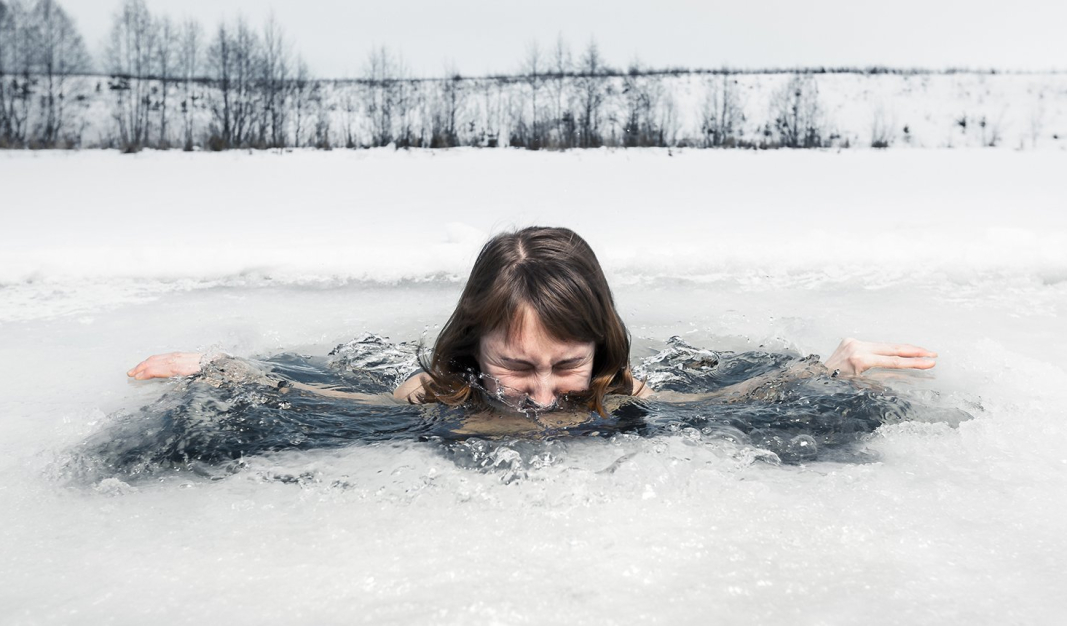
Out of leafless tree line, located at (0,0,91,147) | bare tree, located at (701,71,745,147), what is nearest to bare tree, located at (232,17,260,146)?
leafless tree line, located at (0,0,91,147)

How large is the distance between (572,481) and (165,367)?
145 cm

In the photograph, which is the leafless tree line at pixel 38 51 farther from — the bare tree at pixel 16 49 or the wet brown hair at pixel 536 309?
the wet brown hair at pixel 536 309

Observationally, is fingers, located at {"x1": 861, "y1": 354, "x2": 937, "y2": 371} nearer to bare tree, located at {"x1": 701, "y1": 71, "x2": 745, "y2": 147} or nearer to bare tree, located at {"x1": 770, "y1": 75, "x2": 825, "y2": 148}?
bare tree, located at {"x1": 701, "y1": 71, "x2": 745, "y2": 147}

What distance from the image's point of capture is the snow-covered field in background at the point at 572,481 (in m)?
1.33

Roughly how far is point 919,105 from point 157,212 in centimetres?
3732

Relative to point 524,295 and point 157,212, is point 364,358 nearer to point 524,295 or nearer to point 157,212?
point 524,295

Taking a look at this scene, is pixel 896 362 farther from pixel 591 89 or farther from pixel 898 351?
pixel 591 89

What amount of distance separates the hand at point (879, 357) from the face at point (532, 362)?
86cm

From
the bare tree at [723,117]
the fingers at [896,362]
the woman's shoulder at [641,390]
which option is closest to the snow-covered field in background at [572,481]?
the fingers at [896,362]

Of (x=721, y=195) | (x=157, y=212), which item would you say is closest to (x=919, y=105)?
(x=721, y=195)

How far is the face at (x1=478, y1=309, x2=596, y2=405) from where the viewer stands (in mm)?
2104

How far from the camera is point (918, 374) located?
2.69 meters

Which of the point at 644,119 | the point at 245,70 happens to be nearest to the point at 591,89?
the point at 644,119

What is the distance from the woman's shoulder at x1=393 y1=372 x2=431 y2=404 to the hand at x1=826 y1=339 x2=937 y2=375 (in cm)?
129
